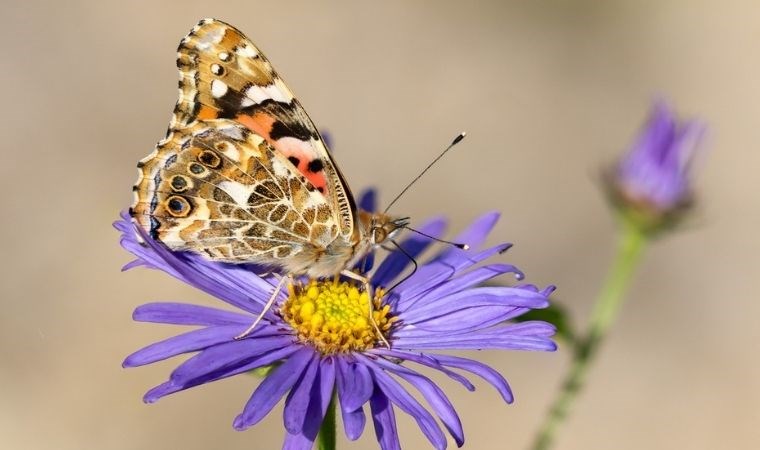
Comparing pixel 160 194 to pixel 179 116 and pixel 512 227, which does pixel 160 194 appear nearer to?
pixel 179 116

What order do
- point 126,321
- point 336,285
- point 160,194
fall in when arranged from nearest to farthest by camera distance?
point 160,194 < point 336,285 < point 126,321

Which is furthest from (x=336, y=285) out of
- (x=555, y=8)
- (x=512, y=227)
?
(x=555, y=8)

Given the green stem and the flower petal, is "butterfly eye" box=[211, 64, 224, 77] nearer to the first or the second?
the flower petal

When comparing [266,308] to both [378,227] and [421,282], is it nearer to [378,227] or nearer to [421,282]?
[378,227]

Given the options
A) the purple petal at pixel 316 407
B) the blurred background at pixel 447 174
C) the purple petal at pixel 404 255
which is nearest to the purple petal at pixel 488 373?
the purple petal at pixel 316 407

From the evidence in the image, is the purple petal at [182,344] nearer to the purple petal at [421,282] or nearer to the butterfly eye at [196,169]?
the butterfly eye at [196,169]

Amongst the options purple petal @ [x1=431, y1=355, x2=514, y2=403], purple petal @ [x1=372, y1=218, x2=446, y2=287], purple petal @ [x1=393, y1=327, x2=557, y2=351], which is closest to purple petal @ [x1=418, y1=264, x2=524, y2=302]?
purple petal @ [x1=393, y1=327, x2=557, y2=351]
